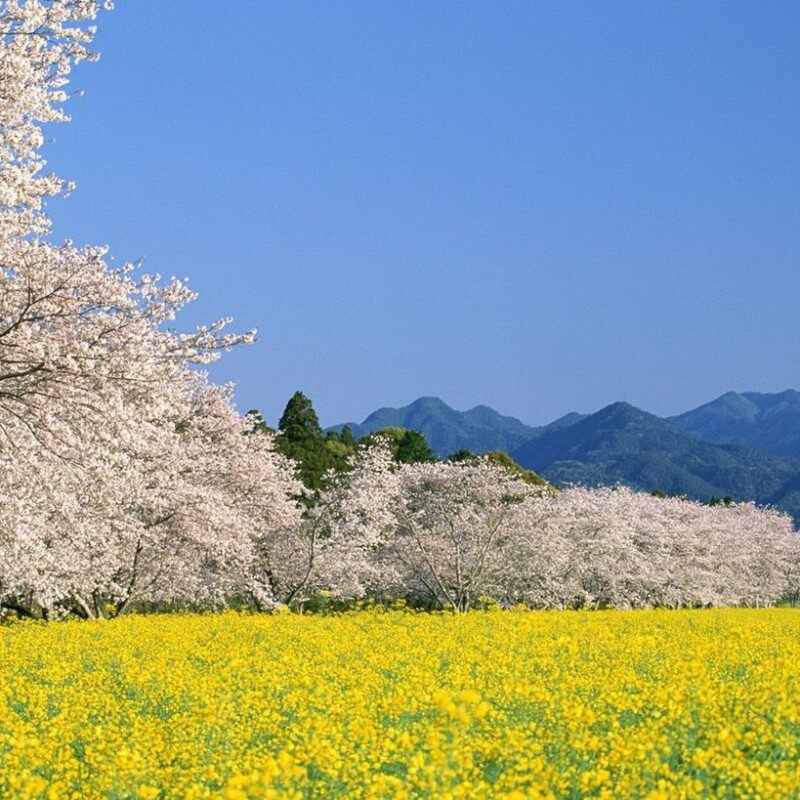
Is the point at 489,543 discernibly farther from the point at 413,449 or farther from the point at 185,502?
the point at 413,449

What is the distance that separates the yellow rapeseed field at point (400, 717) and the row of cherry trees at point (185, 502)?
3855mm

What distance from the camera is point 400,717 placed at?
10289 millimetres

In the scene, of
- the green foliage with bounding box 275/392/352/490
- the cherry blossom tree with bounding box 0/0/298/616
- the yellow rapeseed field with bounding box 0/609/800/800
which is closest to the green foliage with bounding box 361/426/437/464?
the green foliage with bounding box 275/392/352/490

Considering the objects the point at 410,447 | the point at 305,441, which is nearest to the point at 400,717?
the point at 305,441

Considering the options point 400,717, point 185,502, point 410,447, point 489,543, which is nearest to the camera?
point 400,717

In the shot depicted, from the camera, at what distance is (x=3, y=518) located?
2092 centimetres

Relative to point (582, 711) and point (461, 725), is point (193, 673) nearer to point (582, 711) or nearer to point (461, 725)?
point (582, 711)

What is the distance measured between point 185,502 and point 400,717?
20.8 m

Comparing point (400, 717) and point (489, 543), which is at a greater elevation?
point (400, 717)

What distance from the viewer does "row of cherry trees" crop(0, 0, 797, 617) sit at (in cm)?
1543

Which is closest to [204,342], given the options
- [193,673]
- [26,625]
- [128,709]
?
[193,673]

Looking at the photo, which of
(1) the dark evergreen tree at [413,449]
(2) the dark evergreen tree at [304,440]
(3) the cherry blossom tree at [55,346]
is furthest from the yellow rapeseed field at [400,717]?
→ (1) the dark evergreen tree at [413,449]

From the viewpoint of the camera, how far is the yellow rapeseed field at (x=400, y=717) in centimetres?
733

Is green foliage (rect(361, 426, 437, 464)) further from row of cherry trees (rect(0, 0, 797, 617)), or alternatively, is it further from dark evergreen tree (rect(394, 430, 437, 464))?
row of cherry trees (rect(0, 0, 797, 617))
